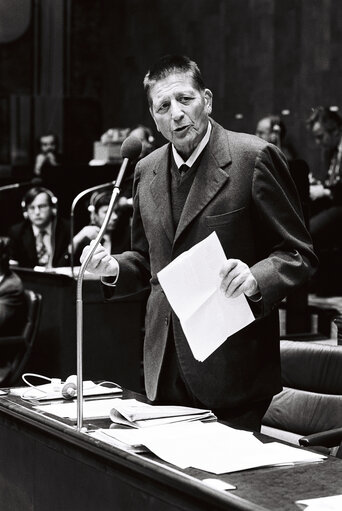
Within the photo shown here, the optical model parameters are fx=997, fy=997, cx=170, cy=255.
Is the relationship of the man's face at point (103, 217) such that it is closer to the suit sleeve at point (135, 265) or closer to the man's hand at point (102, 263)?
the suit sleeve at point (135, 265)

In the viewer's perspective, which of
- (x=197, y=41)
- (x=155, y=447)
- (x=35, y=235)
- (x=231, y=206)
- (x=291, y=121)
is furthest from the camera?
(x=197, y=41)

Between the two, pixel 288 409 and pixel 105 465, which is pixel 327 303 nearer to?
pixel 288 409

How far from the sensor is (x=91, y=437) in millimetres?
2166

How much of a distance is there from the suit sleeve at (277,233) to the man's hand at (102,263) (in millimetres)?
378

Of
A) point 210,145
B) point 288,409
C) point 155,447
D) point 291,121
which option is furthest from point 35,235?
point 155,447

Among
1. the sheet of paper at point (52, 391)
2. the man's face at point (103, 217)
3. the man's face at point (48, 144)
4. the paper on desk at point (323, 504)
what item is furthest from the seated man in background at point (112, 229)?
the paper on desk at point (323, 504)

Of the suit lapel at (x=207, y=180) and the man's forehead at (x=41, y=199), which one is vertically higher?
the man's forehead at (x=41, y=199)

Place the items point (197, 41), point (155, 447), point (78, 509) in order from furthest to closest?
point (197, 41) → point (78, 509) → point (155, 447)

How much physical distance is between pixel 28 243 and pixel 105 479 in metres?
5.87

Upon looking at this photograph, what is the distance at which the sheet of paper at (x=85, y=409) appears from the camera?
8.03ft

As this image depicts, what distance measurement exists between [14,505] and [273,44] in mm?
7902

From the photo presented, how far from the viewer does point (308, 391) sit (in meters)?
3.79

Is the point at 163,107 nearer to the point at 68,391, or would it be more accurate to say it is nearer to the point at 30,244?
the point at 68,391

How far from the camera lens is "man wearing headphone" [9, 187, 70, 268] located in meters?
7.80
